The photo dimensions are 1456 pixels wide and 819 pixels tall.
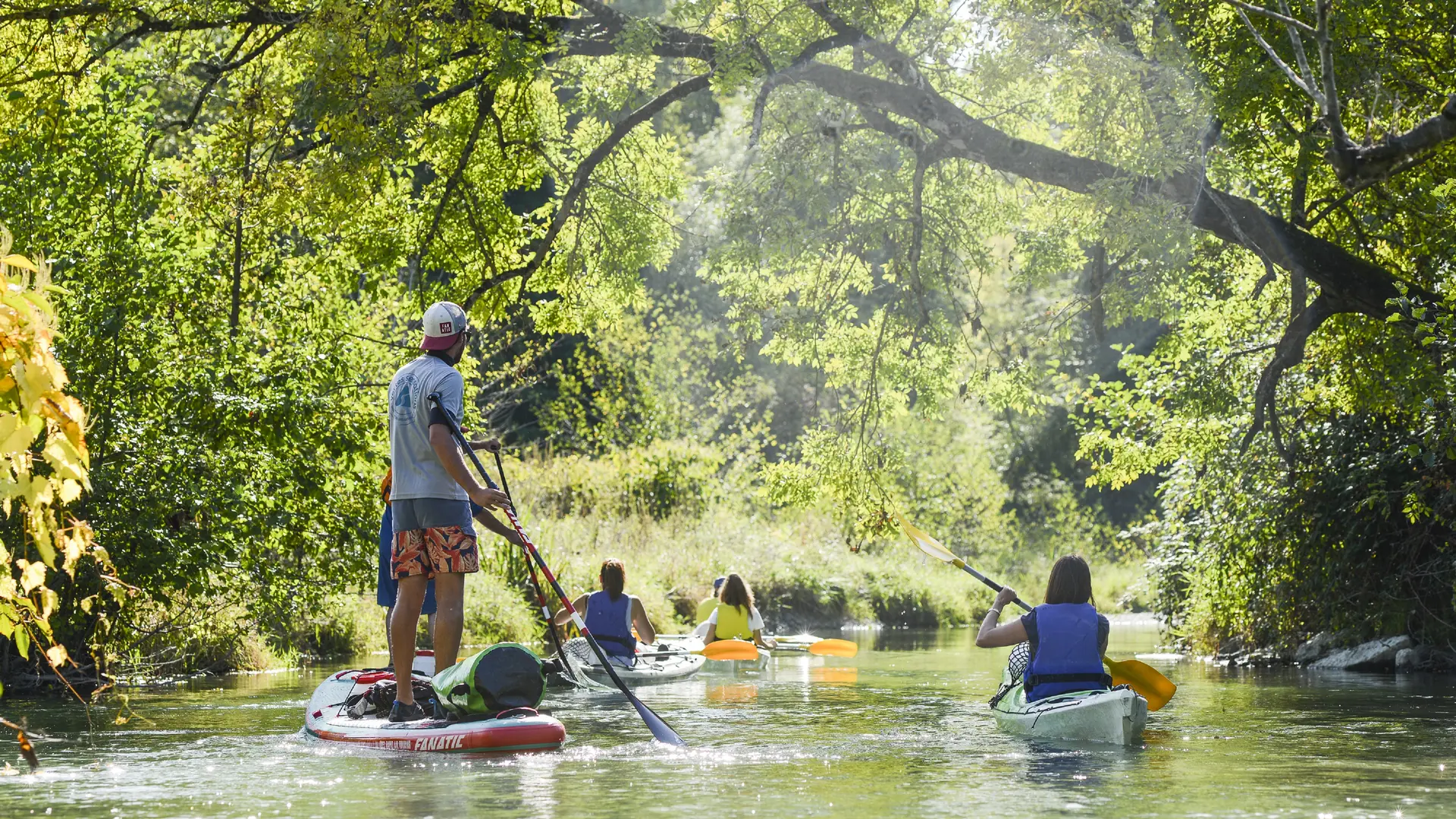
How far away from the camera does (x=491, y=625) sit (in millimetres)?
15320

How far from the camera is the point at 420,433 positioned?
7.11m

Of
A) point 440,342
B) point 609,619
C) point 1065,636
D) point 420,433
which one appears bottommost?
point 1065,636

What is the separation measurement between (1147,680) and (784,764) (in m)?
3.08

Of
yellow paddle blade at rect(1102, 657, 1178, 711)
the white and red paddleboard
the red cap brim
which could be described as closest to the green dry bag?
the white and red paddleboard

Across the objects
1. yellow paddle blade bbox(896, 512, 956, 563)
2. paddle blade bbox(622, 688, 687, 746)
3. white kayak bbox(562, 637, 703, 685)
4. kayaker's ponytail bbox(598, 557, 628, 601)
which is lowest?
paddle blade bbox(622, 688, 687, 746)

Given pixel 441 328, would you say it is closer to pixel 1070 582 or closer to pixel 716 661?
Result: pixel 1070 582

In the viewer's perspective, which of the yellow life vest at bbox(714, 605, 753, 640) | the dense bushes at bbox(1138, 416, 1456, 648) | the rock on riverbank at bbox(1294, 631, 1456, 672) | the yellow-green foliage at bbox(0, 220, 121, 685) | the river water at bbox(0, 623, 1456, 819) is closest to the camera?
the yellow-green foliage at bbox(0, 220, 121, 685)

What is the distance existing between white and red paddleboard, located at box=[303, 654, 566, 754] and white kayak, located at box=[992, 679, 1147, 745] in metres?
2.43

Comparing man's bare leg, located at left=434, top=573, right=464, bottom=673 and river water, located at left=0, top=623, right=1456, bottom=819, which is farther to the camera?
man's bare leg, located at left=434, top=573, right=464, bottom=673

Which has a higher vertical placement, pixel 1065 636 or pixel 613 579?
pixel 613 579

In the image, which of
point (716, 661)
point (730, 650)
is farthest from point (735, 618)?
point (730, 650)

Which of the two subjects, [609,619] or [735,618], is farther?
[735,618]

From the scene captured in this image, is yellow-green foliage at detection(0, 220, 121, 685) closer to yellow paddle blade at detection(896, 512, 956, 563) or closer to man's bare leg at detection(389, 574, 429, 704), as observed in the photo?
man's bare leg at detection(389, 574, 429, 704)

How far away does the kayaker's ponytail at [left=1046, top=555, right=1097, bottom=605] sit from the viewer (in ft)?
26.0
